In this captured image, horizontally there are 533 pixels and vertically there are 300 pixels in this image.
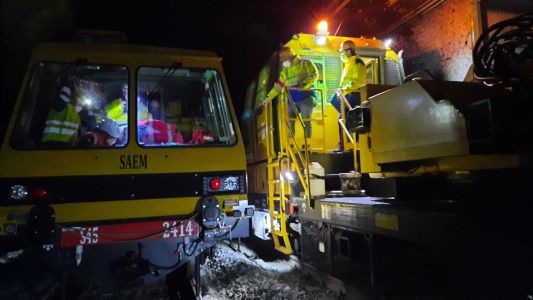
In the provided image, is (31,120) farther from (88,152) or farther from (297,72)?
(297,72)

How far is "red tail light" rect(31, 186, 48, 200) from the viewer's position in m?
3.37

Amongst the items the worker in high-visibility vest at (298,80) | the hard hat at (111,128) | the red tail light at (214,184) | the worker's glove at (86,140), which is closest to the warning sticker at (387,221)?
the red tail light at (214,184)

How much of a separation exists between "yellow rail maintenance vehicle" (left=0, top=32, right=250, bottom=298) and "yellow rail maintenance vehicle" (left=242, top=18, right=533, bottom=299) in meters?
1.13

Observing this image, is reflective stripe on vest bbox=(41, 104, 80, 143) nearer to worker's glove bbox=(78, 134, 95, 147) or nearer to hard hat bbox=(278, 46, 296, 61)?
worker's glove bbox=(78, 134, 95, 147)

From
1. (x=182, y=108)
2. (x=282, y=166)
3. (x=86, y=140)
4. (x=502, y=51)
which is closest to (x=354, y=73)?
(x=282, y=166)

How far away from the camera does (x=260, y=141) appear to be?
269 inches

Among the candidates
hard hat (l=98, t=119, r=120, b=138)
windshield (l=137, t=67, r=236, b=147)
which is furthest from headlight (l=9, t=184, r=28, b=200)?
windshield (l=137, t=67, r=236, b=147)

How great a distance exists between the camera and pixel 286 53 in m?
6.22

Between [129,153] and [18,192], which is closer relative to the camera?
[18,192]

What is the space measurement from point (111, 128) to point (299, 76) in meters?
3.04

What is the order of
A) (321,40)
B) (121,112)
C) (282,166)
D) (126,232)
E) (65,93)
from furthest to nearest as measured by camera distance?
(321,40) < (282,166) < (121,112) < (65,93) < (126,232)

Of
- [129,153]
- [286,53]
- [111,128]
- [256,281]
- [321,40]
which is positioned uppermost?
[321,40]

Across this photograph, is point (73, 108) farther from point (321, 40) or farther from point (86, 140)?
point (321, 40)

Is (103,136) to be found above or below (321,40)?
below
